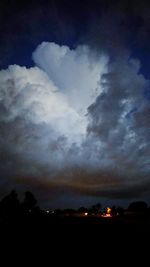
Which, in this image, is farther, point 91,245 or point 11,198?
point 11,198

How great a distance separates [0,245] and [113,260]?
815 cm

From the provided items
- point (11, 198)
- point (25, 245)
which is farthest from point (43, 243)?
point (11, 198)

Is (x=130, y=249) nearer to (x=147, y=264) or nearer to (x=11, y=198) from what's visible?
(x=147, y=264)

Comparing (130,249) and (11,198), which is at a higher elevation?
→ (11,198)

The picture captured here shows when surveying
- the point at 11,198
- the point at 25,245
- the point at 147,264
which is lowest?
the point at 147,264

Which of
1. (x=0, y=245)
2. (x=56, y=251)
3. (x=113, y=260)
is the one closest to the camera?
(x=113, y=260)

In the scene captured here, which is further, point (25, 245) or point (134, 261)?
point (25, 245)

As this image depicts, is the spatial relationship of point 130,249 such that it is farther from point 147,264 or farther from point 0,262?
point 0,262

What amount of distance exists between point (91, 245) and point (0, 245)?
21.3 feet

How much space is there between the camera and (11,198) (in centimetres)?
11869

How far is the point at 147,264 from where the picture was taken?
1445cm

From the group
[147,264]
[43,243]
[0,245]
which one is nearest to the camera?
[147,264]

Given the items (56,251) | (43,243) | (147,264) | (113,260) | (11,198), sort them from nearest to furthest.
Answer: (147,264)
(113,260)
(56,251)
(43,243)
(11,198)

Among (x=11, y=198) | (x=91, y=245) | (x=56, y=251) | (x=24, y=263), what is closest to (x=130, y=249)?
(x=91, y=245)
